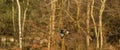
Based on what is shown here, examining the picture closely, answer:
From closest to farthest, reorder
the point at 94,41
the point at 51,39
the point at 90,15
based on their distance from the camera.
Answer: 1. the point at 51,39
2. the point at 90,15
3. the point at 94,41

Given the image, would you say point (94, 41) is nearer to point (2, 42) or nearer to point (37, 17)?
point (37, 17)

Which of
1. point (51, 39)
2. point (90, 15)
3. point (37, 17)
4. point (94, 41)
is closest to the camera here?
point (51, 39)

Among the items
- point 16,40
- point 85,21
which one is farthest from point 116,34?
point 16,40

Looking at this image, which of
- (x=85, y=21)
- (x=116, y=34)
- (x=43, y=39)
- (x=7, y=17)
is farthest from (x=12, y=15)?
(x=116, y=34)

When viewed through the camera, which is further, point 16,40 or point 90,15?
point 16,40

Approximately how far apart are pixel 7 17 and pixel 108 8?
815 centimetres

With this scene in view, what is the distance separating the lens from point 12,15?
1169 inches

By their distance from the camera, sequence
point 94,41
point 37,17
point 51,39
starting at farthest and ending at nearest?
point 37,17 < point 94,41 < point 51,39

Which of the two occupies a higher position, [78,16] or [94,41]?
[78,16]

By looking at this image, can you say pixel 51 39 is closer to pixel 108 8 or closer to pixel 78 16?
pixel 78 16

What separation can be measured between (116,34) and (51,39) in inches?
270

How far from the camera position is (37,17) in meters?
30.2

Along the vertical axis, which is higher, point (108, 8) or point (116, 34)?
point (108, 8)

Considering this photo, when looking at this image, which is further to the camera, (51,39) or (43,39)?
(43,39)
